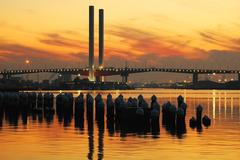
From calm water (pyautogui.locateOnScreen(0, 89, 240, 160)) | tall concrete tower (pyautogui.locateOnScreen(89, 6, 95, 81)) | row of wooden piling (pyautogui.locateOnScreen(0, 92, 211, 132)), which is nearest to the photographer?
calm water (pyautogui.locateOnScreen(0, 89, 240, 160))

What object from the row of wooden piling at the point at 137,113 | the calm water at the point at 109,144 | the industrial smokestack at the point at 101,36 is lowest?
the calm water at the point at 109,144

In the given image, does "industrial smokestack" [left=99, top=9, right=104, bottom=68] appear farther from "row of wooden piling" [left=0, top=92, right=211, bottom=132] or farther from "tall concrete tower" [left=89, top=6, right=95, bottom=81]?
"row of wooden piling" [left=0, top=92, right=211, bottom=132]

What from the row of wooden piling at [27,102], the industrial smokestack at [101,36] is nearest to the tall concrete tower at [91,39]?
the industrial smokestack at [101,36]

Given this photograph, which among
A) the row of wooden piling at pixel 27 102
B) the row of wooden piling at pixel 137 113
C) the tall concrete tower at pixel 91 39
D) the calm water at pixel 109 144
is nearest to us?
the calm water at pixel 109 144

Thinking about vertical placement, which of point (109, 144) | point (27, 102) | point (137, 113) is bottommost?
point (109, 144)

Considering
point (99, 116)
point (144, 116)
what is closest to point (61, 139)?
point (144, 116)

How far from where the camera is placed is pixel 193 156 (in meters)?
18.6

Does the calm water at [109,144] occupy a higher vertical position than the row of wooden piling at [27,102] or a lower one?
lower

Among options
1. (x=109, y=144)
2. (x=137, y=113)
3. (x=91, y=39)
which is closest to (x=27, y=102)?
(x=137, y=113)

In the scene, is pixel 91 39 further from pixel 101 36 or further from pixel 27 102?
pixel 27 102

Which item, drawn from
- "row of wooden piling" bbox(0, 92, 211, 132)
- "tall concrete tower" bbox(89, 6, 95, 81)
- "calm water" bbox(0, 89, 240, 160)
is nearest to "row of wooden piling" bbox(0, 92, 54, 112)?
"row of wooden piling" bbox(0, 92, 211, 132)

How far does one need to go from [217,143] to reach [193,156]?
13.6ft

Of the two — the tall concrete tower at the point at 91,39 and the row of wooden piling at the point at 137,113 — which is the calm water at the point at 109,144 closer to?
the row of wooden piling at the point at 137,113

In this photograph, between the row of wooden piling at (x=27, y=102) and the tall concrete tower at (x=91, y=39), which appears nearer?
the row of wooden piling at (x=27, y=102)
